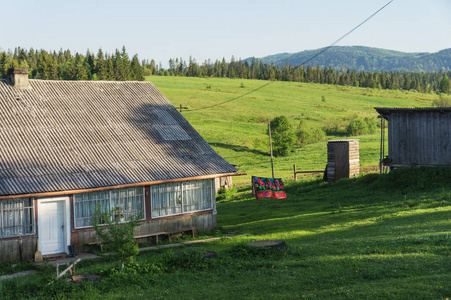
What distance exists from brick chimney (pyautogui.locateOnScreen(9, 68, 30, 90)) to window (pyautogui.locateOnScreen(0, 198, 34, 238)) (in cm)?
698

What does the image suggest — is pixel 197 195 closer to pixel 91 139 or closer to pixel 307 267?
pixel 91 139

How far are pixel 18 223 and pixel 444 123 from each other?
23.2 meters

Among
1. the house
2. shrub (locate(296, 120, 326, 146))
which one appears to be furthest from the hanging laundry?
shrub (locate(296, 120, 326, 146))

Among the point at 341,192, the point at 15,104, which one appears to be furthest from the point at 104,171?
Answer: the point at 341,192

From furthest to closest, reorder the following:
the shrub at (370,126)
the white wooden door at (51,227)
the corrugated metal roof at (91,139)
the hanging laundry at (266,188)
Answer: the shrub at (370,126) → the hanging laundry at (266,188) → the corrugated metal roof at (91,139) → the white wooden door at (51,227)

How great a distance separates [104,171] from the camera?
20969mm

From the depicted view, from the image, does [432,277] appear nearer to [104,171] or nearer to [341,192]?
[104,171]

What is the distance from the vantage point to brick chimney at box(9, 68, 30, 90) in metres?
23.4

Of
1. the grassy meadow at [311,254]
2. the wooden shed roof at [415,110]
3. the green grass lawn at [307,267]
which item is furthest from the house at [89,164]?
the wooden shed roof at [415,110]

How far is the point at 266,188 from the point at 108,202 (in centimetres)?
1134

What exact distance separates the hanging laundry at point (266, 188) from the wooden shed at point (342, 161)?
6.97 metres

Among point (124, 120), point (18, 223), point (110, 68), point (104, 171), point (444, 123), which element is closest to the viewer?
point (18, 223)

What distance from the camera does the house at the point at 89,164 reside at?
19.0 m

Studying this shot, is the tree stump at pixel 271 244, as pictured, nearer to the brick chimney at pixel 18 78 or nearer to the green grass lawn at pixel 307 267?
the green grass lawn at pixel 307 267
